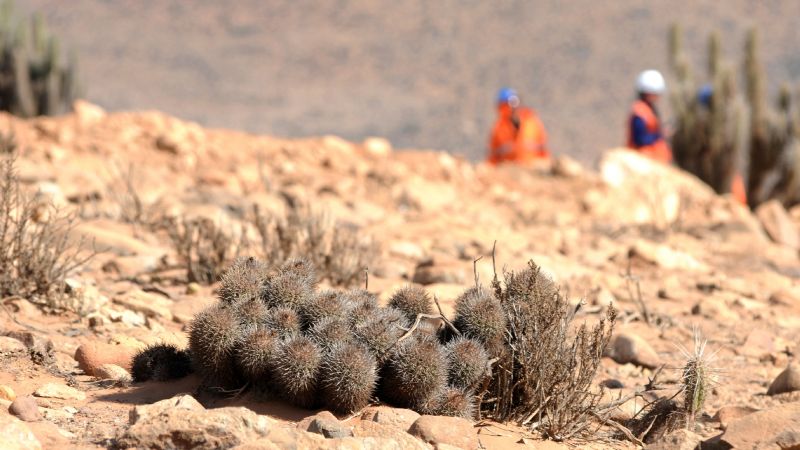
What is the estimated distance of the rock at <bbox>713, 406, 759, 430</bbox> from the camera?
4129 millimetres

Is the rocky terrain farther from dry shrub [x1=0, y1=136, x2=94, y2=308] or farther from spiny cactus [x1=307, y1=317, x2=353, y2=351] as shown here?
spiny cactus [x1=307, y1=317, x2=353, y2=351]

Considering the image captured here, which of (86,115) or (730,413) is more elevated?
(86,115)

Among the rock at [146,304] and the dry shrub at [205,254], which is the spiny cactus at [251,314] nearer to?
the rock at [146,304]

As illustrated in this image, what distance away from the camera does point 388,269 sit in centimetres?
631

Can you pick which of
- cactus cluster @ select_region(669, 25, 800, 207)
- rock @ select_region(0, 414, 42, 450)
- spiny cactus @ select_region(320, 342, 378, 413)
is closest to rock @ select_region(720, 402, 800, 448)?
Result: spiny cactus @ select_region(320, 342, 378, 413)

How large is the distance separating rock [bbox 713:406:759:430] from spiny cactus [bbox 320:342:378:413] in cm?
156

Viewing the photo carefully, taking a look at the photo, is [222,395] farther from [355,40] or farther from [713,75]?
[355,40]

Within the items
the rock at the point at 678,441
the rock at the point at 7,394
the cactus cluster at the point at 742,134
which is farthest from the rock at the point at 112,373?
the cactus cluster at the point at 742,134

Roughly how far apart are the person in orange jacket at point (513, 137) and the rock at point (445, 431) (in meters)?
11.3

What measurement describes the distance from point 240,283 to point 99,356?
67 cm

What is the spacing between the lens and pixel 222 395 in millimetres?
3605

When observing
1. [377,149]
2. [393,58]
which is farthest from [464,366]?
[393,58]

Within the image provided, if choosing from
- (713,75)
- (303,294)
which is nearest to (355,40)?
(713,75)

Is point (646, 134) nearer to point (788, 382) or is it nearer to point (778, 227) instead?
point (778, 227)
